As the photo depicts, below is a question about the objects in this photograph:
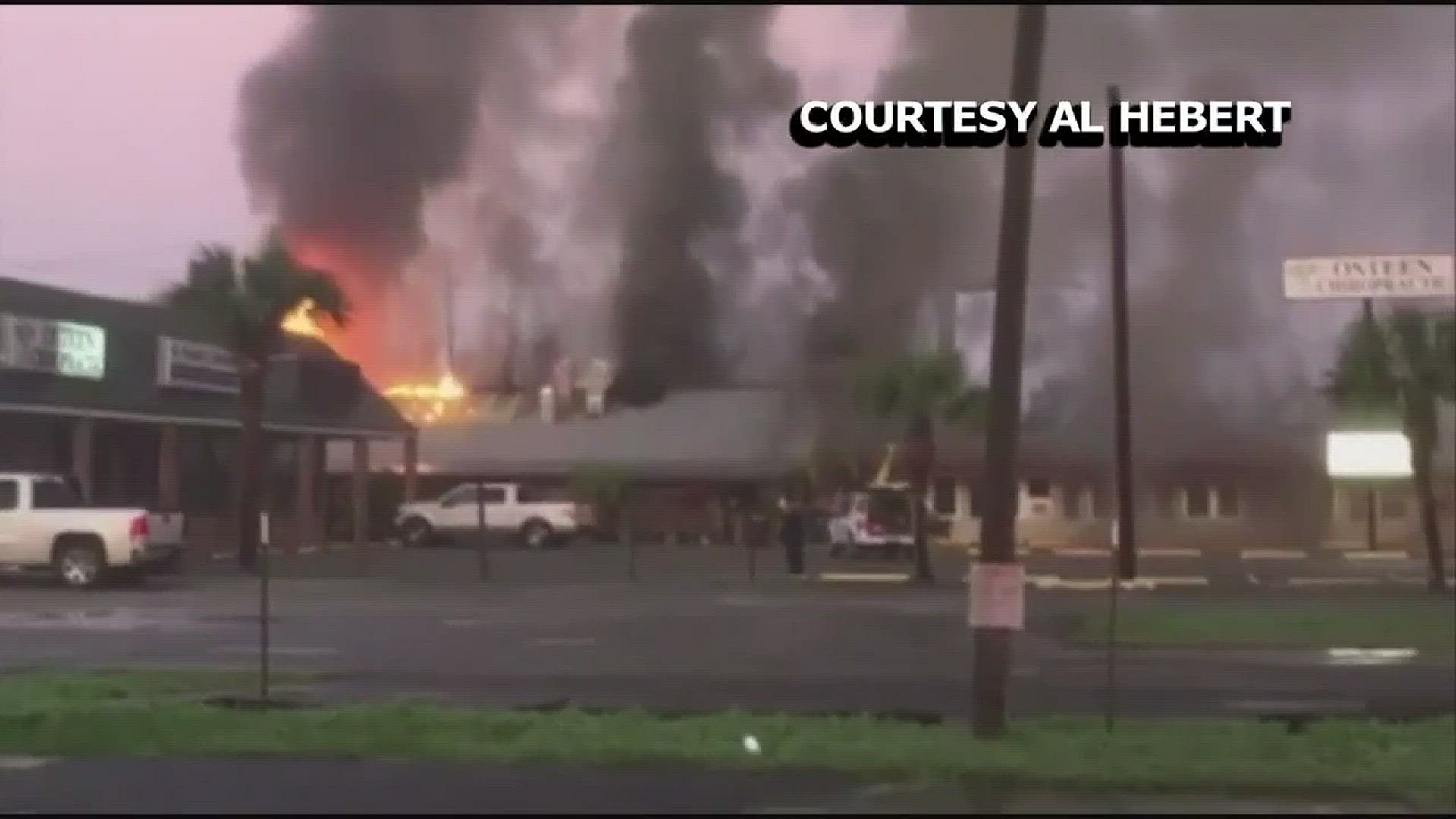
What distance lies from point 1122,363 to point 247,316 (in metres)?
14.3

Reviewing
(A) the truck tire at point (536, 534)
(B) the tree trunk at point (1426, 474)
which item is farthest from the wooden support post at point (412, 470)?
(B) the tree trunk at point (1426, 474)

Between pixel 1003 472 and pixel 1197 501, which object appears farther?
pixel 1197 501

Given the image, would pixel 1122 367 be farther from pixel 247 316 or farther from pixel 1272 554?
pixel 247 316

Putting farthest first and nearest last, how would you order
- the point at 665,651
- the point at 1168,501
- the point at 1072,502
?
the point at 1072,502, the point at 1168,501, the point at 665,651

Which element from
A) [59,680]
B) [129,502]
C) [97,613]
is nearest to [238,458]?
[129,502]

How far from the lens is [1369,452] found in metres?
31.1

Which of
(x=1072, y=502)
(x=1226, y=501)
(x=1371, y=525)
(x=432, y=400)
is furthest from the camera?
(x=1371, y=525)

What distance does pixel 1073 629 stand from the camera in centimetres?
2333

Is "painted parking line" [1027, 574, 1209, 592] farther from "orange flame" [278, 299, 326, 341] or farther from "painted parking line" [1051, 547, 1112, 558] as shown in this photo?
"orange flame" [278, 299, 326, 341]

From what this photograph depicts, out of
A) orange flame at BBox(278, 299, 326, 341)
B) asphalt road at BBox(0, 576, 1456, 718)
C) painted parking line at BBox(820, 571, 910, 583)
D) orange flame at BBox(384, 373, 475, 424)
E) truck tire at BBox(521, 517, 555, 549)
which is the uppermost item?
orange flame at BBox(278, 299, 326, 341)

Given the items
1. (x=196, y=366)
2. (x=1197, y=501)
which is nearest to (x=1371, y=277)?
(x=1197, y=501)

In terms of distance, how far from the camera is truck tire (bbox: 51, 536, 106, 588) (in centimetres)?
2867

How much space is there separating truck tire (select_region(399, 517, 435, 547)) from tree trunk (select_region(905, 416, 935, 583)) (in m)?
10.1

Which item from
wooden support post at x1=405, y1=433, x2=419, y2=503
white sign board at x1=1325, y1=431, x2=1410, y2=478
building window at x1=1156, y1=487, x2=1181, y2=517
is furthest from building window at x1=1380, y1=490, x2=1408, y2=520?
wooden support post at x1=405, y1=433, x2=419, y2=503
